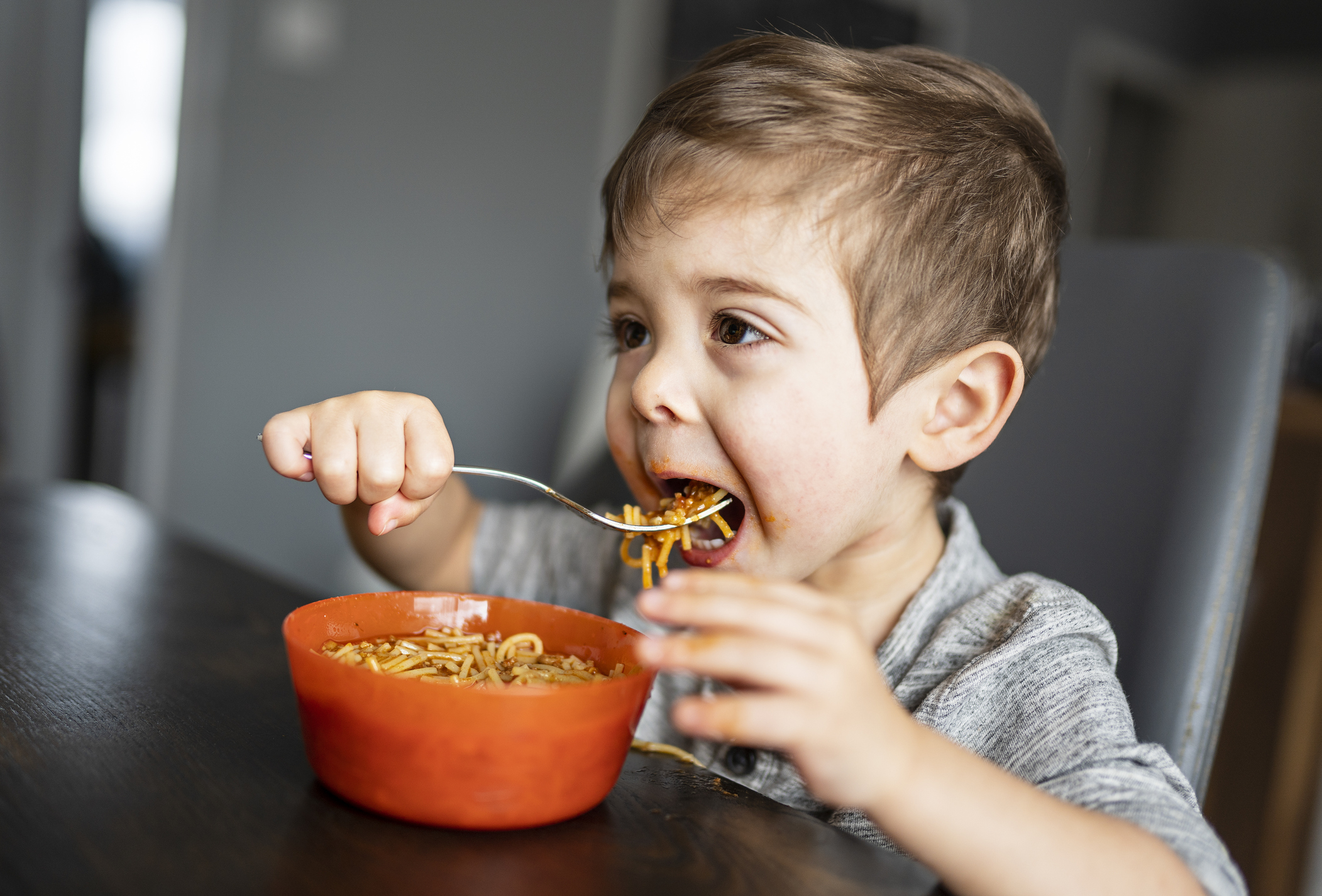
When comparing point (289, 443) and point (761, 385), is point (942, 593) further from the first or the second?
point (289, 443)

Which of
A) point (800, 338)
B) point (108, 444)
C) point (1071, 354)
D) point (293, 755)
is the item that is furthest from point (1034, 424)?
point (108, 444)

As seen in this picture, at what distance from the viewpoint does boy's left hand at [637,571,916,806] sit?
42cm

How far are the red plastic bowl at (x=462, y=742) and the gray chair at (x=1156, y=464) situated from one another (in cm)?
57

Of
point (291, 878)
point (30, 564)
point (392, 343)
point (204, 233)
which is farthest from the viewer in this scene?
point (392, 343)

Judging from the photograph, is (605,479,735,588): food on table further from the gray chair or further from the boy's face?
the gray chair

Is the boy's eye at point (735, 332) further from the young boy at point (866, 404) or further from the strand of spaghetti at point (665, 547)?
the strand of spaghetti at point (665, 547)

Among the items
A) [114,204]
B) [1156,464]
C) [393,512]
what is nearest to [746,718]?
[393,512]

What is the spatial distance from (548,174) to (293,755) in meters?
2.63

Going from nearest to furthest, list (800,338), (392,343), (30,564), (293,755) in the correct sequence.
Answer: (293,755) → (800,338) → (30,564) → (392,343)

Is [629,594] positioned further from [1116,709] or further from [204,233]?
[204,233]

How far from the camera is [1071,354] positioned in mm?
1009

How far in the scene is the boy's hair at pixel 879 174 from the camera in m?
0.72

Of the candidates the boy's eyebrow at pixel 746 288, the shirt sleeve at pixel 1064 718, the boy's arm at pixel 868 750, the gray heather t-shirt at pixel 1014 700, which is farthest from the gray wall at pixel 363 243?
the boy's arm at pixel 868 750

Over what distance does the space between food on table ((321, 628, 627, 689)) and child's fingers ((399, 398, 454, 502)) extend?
10cm
